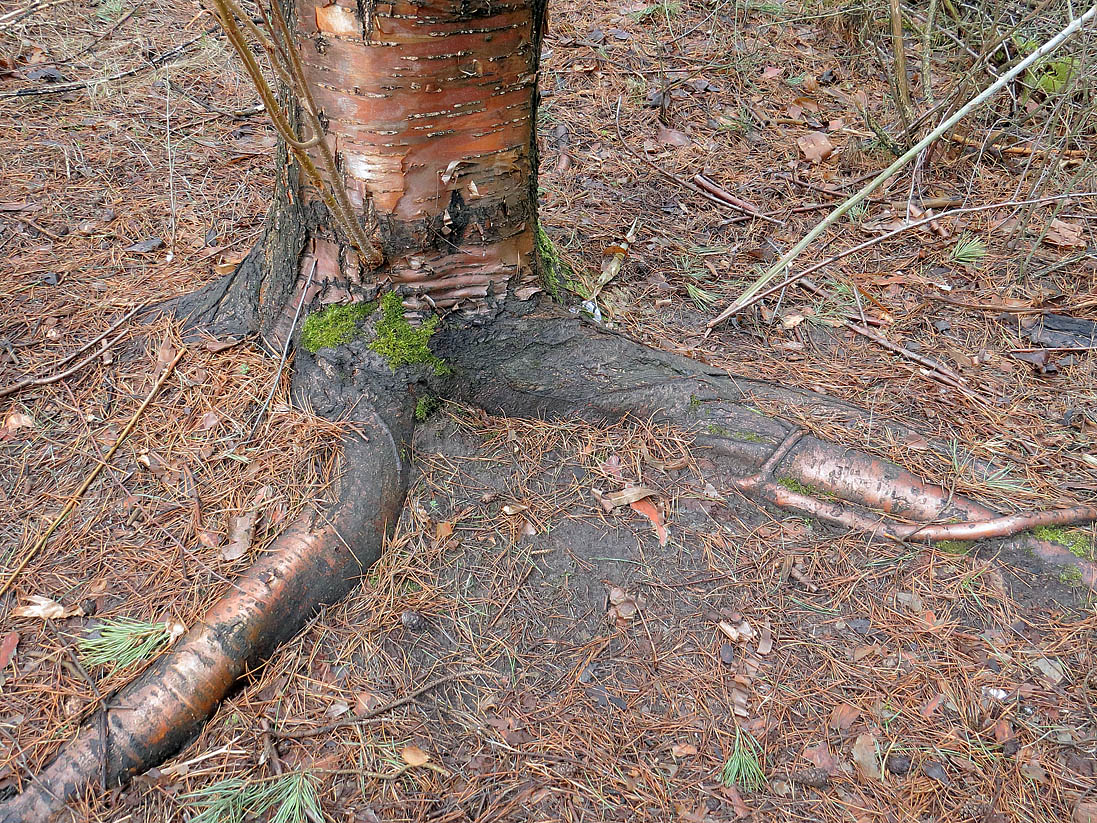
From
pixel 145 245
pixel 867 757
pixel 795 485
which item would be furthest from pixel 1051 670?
pixel 145 245

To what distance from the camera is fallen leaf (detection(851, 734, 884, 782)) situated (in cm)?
181

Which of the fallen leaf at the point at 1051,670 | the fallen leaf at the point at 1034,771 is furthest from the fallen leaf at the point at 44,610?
the fallen leaf at the point at 1051,670

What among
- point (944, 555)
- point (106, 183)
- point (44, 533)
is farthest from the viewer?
point (106, 183)

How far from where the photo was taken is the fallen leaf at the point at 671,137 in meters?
4.09

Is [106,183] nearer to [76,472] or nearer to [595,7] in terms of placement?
[76,472]

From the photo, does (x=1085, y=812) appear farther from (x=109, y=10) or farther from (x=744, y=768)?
(x=109, y=10)

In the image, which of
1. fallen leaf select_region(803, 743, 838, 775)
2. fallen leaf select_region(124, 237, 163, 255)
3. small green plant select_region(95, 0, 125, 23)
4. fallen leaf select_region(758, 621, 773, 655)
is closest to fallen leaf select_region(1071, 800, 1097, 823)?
fallen leaf select_region(803, 743, 838, 775)

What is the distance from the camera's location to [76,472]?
222cm

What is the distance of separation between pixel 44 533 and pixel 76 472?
0.23 meters

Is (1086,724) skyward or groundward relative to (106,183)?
groundward

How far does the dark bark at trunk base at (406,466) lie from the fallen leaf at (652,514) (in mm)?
298

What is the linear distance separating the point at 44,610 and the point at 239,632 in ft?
1.87

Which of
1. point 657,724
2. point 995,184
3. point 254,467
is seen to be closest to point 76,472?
point 254,467

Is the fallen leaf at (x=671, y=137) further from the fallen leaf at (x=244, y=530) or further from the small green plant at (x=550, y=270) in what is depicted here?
the fallen leaf at (x=244, y=530)
